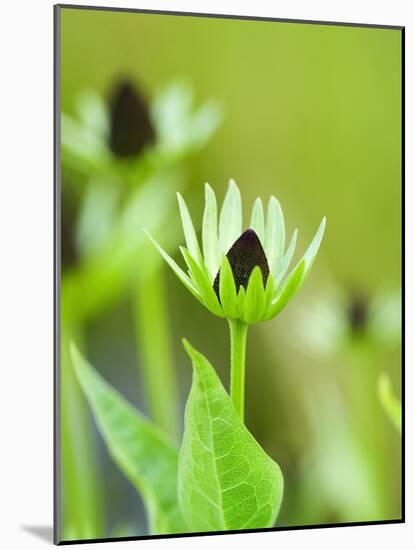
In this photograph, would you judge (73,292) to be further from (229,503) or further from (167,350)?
(229,503)

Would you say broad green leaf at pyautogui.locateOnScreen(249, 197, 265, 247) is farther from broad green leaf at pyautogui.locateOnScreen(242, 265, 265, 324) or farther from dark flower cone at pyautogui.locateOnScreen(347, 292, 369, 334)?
dark flower cone at pyautogui.locateOnScreen(347, 292, 369, 334)

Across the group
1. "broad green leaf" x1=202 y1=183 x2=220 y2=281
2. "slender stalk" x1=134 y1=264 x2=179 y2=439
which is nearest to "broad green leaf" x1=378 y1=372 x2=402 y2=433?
"slender stalk" x1=134 y1=264 x2=179 y2=439

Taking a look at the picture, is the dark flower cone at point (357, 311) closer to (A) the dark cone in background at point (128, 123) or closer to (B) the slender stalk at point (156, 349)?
(B) the slender stalk at point (156, 349)

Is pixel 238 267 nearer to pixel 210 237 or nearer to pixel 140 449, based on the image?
pixel 210 237

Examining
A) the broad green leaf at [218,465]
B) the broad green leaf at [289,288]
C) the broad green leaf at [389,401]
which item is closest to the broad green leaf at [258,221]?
the broad green leaf at [289,288]

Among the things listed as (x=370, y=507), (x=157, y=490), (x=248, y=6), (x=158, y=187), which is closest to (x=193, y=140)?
(x=158, y=187)

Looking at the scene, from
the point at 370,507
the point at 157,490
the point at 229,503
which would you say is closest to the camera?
the point at 229,503
